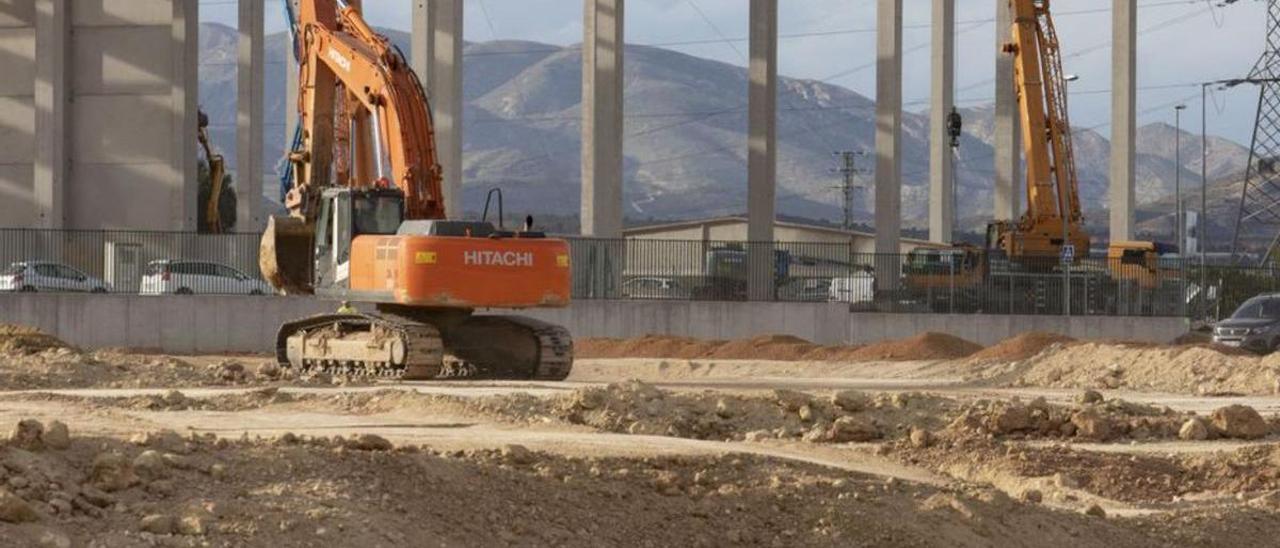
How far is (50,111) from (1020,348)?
33.1 metres

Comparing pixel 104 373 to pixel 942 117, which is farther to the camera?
pixel 942 117

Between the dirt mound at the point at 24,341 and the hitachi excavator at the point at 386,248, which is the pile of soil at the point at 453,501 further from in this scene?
the dirt mound at the point at 24,341

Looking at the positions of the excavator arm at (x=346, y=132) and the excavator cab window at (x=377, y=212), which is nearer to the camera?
the excavator cab window at (x=377, y=212)


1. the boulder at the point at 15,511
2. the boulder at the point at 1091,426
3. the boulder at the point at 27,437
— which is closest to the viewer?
the boulder at the point at 15,511

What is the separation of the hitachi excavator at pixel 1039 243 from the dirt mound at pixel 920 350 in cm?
705

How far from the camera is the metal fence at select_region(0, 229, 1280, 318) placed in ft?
156

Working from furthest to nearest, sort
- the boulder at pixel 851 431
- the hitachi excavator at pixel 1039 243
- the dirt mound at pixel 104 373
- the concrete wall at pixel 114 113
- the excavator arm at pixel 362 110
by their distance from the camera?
the concrete wall at pixel 114 113, the hitachi excavator at pixel 1039 243, the excavator arm at pixel 362 110, the dirt mound at pixel 104 373, the boulder at pixel 851 431

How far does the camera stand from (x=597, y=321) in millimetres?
46562

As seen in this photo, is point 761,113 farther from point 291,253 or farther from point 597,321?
point 291,253

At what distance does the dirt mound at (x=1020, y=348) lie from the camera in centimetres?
3931

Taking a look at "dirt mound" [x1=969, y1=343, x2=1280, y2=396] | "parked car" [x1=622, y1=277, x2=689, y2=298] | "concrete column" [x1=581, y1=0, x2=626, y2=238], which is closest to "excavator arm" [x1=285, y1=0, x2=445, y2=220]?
"dirt mound" [x1=969, y1=343, x2=1280, y2=396]

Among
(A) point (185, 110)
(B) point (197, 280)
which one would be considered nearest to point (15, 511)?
(B) point (197, 280)

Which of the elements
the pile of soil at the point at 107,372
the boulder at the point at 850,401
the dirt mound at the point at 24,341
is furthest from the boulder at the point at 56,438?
the dirt mound at the point at 24,341

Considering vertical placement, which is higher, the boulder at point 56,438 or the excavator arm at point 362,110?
the excavator arm at point 362,110
